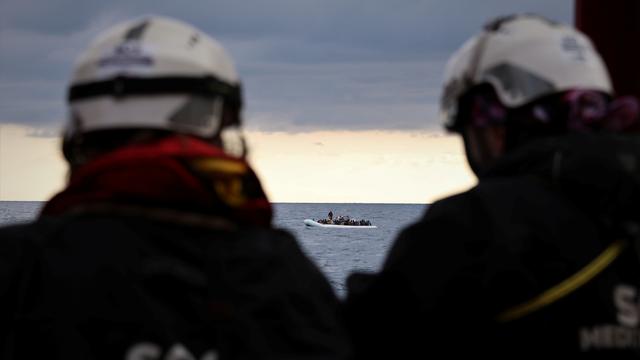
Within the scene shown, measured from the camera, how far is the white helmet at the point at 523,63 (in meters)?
4.38

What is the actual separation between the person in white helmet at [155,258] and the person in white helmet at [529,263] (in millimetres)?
514

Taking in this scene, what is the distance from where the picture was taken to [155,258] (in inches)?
128

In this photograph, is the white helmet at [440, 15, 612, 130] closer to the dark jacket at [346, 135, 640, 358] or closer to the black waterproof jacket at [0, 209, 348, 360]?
the dark jacket at [346, 135, 640, 358]

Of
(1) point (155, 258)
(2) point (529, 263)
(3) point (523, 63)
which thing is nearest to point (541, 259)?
(2) point (529, 263)

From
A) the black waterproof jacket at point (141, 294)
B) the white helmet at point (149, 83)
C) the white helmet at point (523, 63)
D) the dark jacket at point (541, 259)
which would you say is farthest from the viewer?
the white helmet at point (523, 63)

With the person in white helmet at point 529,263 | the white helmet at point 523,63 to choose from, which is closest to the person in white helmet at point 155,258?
the person in white helmet at point 529,263

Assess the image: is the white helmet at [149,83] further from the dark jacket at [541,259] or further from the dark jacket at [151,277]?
the dark jacket at [541,259]

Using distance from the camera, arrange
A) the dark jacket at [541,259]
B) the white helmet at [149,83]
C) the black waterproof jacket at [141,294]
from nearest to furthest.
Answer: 1. the black waterproof jacket at [141,294]
2. the white helmet at [149,83]
3. the dark jacket at [541,259]

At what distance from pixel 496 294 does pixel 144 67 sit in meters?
1.42

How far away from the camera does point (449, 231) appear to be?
3932mm

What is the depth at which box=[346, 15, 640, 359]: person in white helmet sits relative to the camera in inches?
151

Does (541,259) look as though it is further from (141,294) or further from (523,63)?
(141,294)

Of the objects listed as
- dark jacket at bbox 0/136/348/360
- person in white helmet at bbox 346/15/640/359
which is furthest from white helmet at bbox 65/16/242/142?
person in white helmet at bbox 346/15/640/359

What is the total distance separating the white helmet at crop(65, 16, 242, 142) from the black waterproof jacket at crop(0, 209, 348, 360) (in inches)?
15.8
